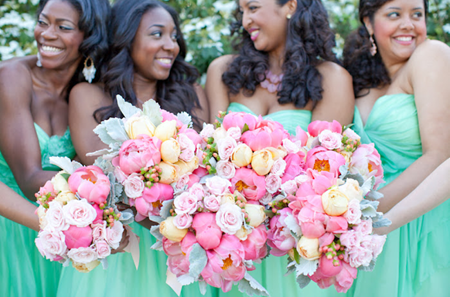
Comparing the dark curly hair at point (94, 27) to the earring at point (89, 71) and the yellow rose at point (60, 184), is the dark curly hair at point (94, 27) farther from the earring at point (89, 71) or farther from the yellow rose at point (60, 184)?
the yellow rose at point (60, 184)

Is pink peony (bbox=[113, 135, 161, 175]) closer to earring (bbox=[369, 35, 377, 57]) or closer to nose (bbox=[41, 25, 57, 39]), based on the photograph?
nose (bbox=[41, 25, 57, 39])

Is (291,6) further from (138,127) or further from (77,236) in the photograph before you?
(77,236)

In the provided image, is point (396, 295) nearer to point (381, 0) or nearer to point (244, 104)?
point (244, 104)

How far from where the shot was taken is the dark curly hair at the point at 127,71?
292 cm

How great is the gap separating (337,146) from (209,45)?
3.01 meters

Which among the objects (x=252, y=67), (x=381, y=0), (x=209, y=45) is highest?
(x=381, y=0)

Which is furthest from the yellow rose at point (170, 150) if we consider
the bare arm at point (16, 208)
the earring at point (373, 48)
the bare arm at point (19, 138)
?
the earring at point (373, 48)

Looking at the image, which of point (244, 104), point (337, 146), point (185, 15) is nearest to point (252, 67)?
point (244, 104)

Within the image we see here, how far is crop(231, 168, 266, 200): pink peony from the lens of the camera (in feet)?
6.16

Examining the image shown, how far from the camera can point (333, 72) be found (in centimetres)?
316

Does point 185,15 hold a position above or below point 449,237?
above

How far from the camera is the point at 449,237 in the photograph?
111 inches

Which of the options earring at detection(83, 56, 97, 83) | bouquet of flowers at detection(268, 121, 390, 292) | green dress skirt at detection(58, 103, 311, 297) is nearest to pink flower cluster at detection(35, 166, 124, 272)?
green dress skirt at detection(58, 103, 311, 297)

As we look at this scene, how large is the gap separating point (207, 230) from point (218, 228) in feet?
0.15
